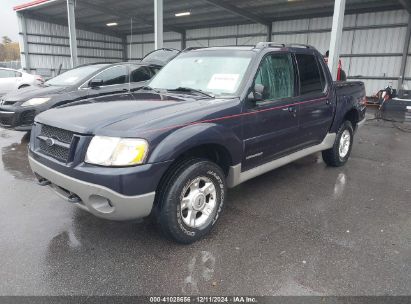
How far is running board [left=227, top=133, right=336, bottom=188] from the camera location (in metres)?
3.54

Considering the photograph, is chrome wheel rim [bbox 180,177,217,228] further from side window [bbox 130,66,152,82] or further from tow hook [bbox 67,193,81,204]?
side window [bbox 130,66,152,82]

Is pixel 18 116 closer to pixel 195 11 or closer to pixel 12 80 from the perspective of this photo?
pixel 12 80

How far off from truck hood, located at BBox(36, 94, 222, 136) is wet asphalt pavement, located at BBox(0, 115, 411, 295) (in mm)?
1118

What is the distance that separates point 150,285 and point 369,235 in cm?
223

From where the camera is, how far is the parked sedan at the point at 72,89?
6578mm

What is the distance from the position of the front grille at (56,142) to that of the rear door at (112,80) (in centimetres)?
409

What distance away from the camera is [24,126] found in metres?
6.60

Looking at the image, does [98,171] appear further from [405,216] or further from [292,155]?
[405,216]

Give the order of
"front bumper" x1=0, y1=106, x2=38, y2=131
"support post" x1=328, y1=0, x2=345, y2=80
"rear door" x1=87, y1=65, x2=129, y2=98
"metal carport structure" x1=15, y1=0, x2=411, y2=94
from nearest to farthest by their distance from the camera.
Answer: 1. "front bumper" x1=0, y1=106, x2=38, y2=131
2. "rear door" x1=87, y1=65, x2=129, y2=98
3. "support post" x1=328, y1=0, x2=345, y2=80
4. "metal carport structure" x1=15, y1=0, x2=411, y2=94

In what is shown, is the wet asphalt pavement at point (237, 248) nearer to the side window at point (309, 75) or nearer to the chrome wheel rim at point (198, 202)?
the chrome wheel rim at point (198, 202)

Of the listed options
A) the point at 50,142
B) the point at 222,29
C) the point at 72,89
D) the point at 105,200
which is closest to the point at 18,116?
the point at 72,89

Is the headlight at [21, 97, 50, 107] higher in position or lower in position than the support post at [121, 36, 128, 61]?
lower

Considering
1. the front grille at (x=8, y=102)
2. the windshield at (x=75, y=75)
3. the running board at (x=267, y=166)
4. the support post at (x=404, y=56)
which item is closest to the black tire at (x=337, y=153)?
the running board at (x=267, y=166)

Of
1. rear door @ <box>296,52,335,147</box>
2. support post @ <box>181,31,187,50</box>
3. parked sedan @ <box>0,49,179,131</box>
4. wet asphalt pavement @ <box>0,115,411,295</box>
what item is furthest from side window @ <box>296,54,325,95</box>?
support post @ <box>181,31,187,50</box>
